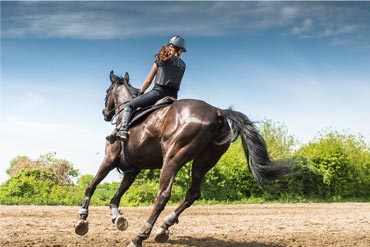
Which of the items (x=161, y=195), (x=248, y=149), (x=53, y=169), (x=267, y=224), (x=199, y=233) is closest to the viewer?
(x=161, y=195)

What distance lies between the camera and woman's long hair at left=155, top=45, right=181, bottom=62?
9.24 metres

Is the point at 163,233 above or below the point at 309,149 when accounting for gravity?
below

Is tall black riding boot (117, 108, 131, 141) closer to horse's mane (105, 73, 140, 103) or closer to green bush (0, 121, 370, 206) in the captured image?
horse's mane (105, 73, 140, 103)

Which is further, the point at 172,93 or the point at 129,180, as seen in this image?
the point at 129,180

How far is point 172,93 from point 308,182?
22499 millimetres

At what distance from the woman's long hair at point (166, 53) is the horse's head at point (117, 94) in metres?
1.33

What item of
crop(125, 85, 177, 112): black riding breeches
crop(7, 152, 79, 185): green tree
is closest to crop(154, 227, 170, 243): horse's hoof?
crop(125, 85, 177, 112): black riding breeches

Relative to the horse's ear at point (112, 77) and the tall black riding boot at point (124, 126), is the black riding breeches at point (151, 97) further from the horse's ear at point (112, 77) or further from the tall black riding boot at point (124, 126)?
the horse's ear at point (112, 77)

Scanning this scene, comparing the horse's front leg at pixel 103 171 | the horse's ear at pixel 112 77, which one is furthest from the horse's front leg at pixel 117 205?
the horse's ear at pixel 112 77

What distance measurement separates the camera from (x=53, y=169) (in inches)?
1267

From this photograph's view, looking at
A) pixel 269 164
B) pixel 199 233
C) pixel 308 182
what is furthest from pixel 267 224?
pixel 308 182

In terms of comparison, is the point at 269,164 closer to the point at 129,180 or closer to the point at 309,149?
the point at 129,180

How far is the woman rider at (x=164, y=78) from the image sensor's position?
924 cm

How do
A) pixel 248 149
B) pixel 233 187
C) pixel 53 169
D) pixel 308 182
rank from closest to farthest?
pixel 248 149
pixel 233 187
pixel 308 182
pixel 53 169
